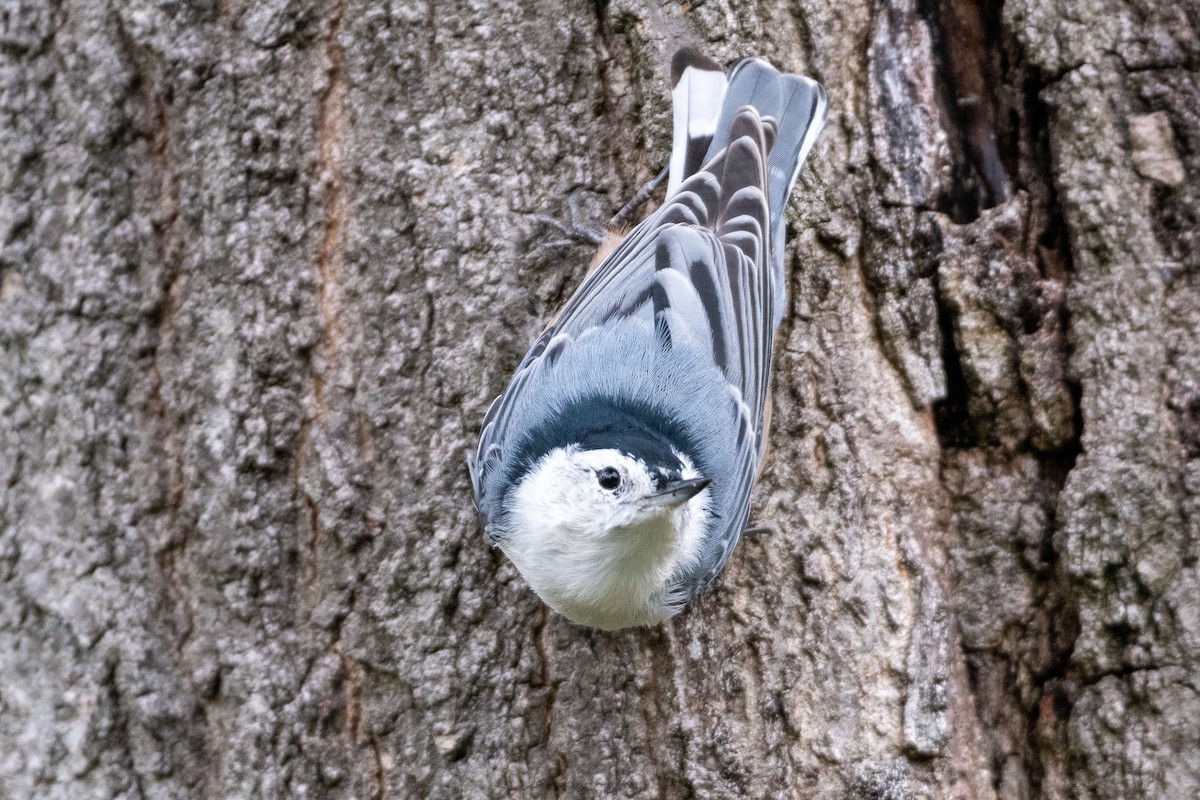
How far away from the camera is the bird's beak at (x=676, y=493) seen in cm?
170

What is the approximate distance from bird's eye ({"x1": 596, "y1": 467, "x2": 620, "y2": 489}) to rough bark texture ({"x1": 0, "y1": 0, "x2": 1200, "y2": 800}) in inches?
9.7

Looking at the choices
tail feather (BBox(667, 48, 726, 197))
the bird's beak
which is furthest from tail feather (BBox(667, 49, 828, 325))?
the bird's beak

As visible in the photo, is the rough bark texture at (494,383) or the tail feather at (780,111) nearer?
the rough bark texture at (494,383)

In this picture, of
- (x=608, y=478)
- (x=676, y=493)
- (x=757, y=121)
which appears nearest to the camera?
(x=676, y=493)

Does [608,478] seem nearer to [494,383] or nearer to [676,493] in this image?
[676,493]

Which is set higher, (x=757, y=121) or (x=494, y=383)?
(x=757, y=121)

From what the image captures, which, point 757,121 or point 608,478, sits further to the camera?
point 757,121

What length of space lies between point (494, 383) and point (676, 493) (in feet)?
1.37

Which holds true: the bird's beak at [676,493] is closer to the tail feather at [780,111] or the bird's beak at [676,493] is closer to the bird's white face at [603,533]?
the bird's white face at [603,533]

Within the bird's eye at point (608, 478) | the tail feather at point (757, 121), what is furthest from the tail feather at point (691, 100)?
the bird's eye at point (608, 478)

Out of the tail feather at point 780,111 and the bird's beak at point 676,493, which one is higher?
the tail feather at point 780,111

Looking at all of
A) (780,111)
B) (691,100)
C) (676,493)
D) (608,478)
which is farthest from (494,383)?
(780,111)

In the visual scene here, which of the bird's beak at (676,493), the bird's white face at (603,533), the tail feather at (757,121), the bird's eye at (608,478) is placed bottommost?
the bird's white face at (603,533)

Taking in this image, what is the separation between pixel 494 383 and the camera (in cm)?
193
